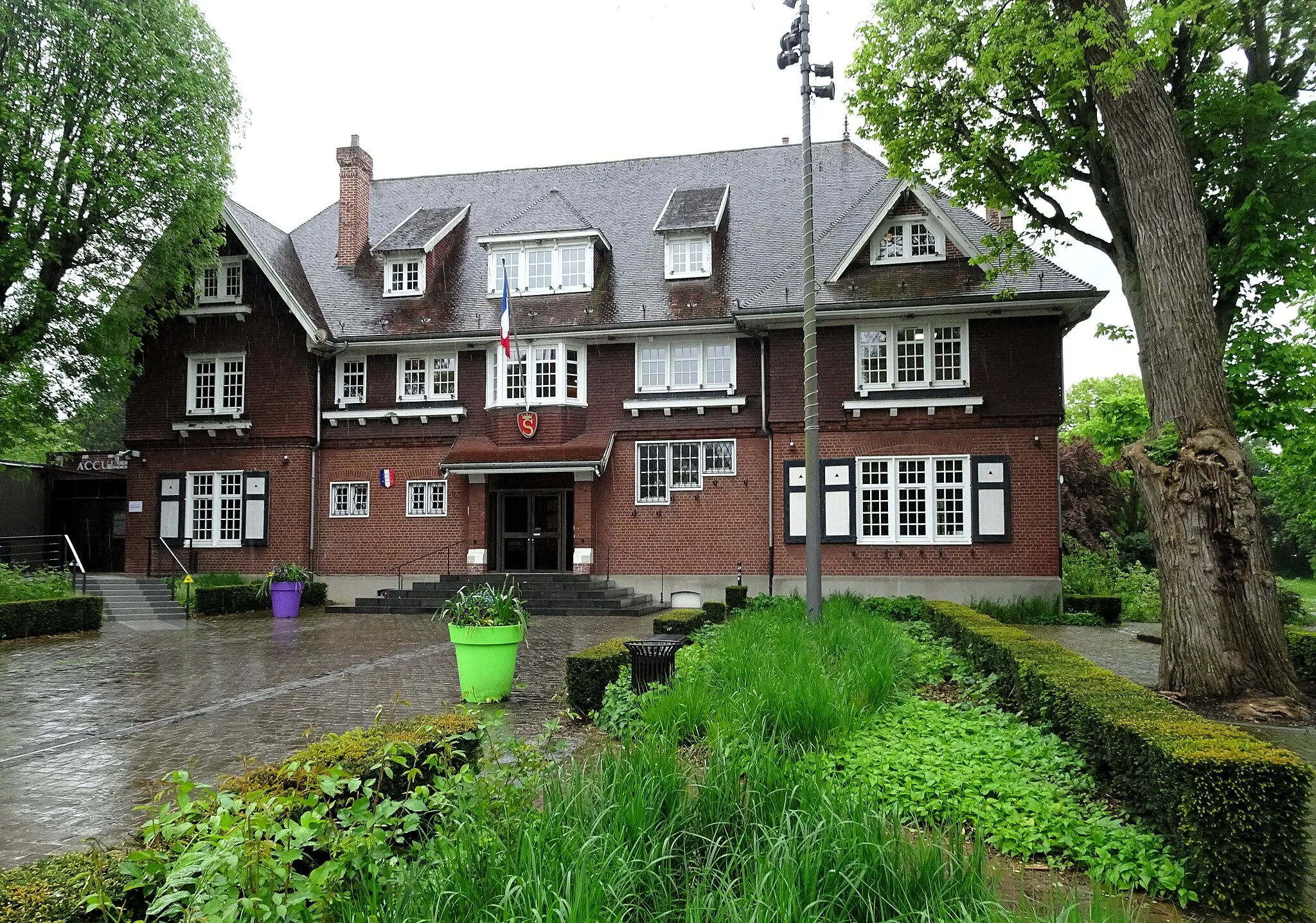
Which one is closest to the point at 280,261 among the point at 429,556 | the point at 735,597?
the point at 429,556

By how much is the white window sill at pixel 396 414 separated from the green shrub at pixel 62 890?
2044 centimetres

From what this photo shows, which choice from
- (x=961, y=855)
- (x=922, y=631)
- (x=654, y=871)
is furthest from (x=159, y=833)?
(x=922, y=631)

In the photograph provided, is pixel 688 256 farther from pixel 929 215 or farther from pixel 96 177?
pixel 96 177

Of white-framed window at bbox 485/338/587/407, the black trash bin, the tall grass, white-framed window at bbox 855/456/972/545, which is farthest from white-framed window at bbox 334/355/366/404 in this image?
the black trash bin

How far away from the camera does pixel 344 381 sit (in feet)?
80.0

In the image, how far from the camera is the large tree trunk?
31.0 ft

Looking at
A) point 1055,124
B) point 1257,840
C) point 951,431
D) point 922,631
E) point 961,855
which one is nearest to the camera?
point 961,855

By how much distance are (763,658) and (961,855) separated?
4.32 m

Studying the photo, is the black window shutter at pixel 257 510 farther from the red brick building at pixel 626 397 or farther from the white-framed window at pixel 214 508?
the white-framed window at pixel 214 508

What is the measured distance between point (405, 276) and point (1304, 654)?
21.9 metres

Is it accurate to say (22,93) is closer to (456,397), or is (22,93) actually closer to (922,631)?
(456,397)

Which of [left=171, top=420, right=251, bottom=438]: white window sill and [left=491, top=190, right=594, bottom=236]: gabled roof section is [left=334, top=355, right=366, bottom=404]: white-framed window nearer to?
[left=171, top=420, right=251, bottom=438]: white window sill

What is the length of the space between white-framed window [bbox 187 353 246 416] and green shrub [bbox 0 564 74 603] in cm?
579

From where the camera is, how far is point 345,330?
952 inches
